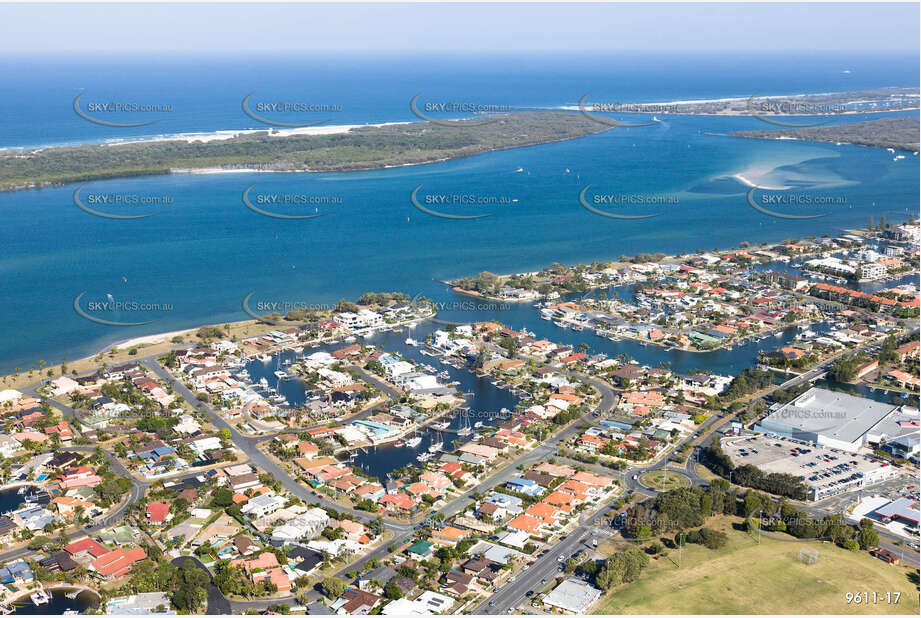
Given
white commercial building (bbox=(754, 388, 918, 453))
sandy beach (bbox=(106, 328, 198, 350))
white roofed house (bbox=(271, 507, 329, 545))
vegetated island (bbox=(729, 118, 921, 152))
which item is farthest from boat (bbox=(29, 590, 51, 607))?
vegetated island (bbox=(729, 118, 921, 152))

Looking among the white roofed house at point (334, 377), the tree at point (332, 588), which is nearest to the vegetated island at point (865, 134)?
the white roofed house at point (334, 377)

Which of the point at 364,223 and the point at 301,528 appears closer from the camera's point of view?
the point at 301,528

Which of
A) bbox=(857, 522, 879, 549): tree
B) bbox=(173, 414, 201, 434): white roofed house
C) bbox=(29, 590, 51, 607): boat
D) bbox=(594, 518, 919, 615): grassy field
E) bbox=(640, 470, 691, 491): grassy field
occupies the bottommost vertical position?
bbox=(29, 590, 51, 607): boat

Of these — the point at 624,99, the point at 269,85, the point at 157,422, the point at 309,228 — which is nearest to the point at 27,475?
the point at 157,422

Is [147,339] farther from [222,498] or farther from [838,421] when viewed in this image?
[838,421]

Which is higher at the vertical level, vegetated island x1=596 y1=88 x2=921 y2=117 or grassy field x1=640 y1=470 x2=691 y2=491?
vegetated island x1=596 y1=88 x2=921 y2=117

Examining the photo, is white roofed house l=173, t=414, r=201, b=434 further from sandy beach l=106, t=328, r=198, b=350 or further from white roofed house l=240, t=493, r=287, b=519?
sandy beach l=106, t=328, r=198, b=350

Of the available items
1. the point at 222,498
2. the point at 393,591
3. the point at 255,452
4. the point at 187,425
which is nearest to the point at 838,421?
the point at 393,591
